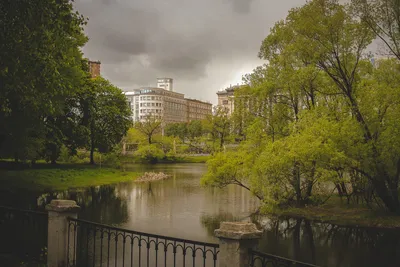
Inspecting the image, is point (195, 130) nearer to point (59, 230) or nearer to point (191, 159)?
point (191, 159)

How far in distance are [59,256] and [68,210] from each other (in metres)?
1.23

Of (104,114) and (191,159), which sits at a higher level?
(104,114)

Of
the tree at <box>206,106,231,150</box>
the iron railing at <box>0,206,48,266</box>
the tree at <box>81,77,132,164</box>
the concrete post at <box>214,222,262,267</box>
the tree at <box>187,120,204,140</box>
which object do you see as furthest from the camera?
the tree at <box>187,120,204,140</box>

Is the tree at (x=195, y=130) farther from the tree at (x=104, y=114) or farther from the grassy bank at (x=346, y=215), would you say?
the grassy bank at (x=346, y=215)

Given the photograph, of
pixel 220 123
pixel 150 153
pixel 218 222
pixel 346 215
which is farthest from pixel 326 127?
pixel 150 153

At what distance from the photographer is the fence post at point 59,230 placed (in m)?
10.7

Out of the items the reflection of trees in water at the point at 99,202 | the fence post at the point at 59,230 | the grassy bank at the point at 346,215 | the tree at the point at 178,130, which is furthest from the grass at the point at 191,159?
the fence post at the point at 59,230

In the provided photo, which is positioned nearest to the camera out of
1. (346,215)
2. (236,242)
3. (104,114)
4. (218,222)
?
(236,242)

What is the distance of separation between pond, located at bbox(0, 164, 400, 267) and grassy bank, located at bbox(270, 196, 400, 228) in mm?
694

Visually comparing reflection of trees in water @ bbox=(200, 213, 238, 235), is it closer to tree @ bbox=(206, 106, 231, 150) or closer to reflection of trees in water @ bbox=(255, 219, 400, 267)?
reflection of trees in water @ bbox=(255, 219, 400, 267)

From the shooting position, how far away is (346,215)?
25797 mm

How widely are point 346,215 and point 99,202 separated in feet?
58.2

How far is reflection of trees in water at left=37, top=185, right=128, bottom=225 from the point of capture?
2531 cm

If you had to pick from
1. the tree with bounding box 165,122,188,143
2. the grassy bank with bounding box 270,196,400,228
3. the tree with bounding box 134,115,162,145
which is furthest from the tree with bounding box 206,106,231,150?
the grassy bank with bounding box 270,196,400,228
